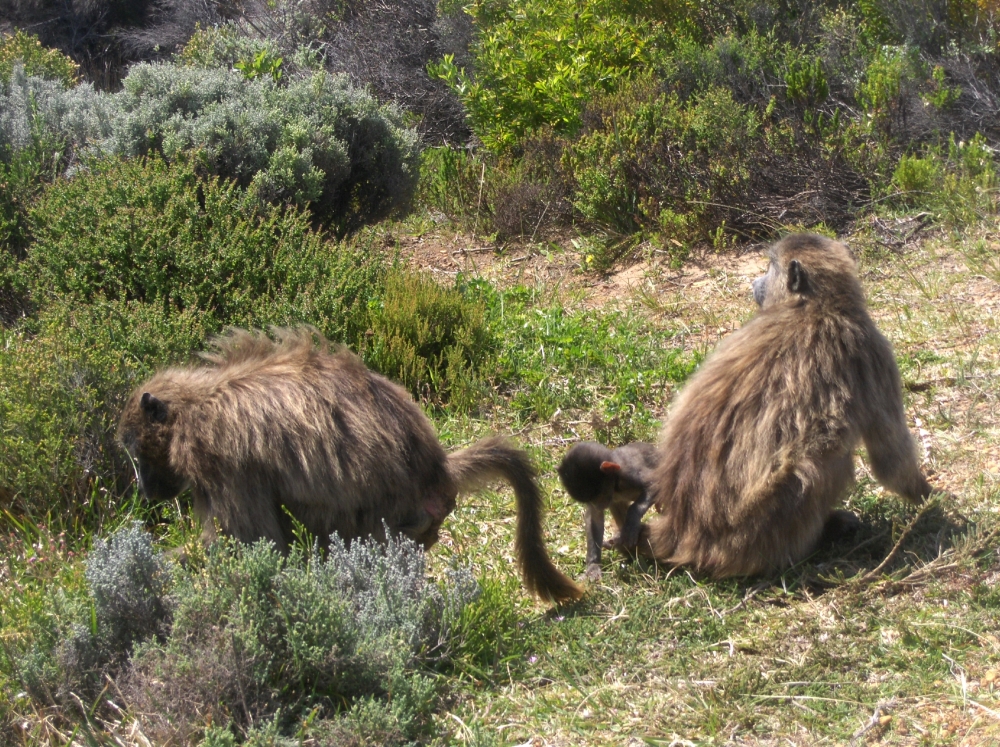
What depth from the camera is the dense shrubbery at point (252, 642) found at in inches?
141

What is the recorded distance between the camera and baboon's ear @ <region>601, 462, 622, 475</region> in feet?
15.1

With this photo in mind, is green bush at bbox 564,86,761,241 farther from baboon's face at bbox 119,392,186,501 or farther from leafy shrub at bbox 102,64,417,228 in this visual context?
baboon's face at bbox 119,392,186,501

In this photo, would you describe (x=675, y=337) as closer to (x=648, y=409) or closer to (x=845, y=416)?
(x=648, y=409)

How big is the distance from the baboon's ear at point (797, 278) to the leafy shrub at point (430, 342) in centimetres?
254

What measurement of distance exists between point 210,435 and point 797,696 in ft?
8.02

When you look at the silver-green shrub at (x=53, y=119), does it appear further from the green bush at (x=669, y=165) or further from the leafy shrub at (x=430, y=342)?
the green bush at (x=669, y=165)

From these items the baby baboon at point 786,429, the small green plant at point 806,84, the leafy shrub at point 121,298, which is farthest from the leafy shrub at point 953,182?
the leafy shrub at point 121,298

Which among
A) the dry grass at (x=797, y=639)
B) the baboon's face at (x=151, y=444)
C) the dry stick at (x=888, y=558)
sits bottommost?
the dry grass at (x=797, y=639)

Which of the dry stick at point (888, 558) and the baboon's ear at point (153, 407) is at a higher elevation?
the baboon's ear at point (153, 407)

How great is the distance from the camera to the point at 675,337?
23.6 feet

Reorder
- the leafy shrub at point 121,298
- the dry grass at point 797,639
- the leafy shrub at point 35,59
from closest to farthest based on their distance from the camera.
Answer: the dry grass at point 797,639 < the leafy shrub at point 121,298 < the leafy shrub at point 35,59

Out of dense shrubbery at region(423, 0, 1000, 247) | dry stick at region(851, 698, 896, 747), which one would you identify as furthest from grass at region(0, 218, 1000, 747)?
dense shrubbery at region(423, 0, 1000, 247)

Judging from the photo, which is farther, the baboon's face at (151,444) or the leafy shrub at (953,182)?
the leafy shrub at (953,182)

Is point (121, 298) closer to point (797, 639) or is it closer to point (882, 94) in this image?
point (797, 639)
